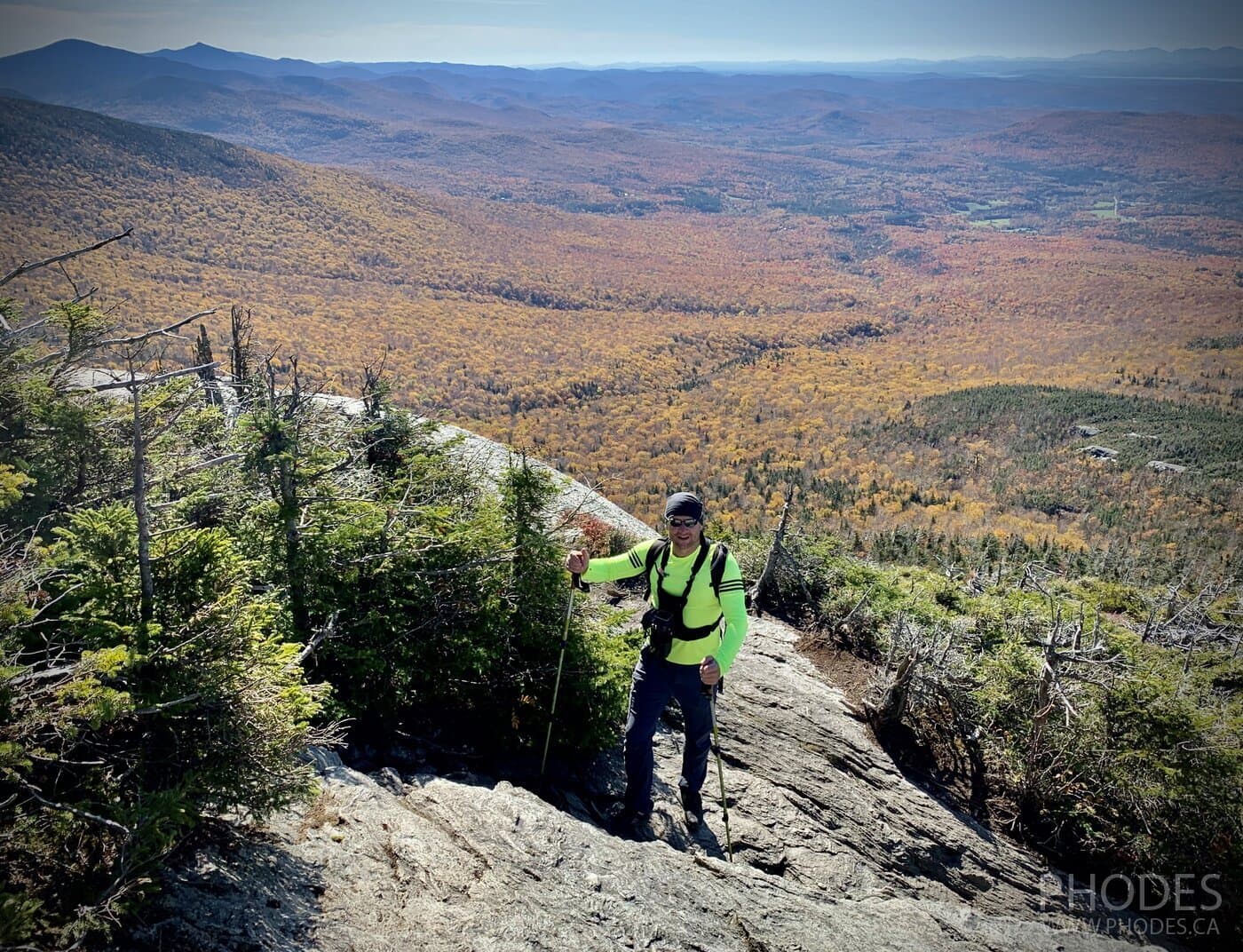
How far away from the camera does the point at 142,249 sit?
284ft

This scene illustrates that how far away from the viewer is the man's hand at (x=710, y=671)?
539cm

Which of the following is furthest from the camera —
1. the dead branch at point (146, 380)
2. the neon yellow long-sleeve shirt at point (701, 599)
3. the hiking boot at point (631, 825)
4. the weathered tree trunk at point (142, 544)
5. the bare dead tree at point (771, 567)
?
the bare dead tree at point (771, 567)

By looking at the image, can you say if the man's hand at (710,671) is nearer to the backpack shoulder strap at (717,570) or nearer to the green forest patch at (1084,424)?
the backpack shoulder strap at (717,570)

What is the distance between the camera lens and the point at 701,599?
5613 mm

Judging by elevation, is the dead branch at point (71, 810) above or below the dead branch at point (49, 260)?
below

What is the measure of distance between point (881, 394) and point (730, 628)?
9410cm

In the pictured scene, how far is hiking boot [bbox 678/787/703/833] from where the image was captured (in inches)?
259

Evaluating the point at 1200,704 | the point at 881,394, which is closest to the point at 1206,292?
the point at 881,394

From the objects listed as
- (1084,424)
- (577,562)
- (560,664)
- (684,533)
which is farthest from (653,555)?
(1084,424)

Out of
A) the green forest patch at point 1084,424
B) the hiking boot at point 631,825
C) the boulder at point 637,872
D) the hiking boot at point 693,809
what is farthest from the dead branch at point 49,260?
the green forest patch at point 1084,424

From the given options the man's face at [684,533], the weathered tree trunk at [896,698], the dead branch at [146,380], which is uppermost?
the dead branch at [146,380]

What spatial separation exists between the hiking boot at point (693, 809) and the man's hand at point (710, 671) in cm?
182

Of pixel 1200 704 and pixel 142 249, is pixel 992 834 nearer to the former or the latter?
pixel 1200 704

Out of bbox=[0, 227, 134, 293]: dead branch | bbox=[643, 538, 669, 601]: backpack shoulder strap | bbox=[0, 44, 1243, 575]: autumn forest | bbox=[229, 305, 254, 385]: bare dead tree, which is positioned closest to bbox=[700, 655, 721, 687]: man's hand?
bbox=[643, 538, 669, 601]: backpack shoulder strap
